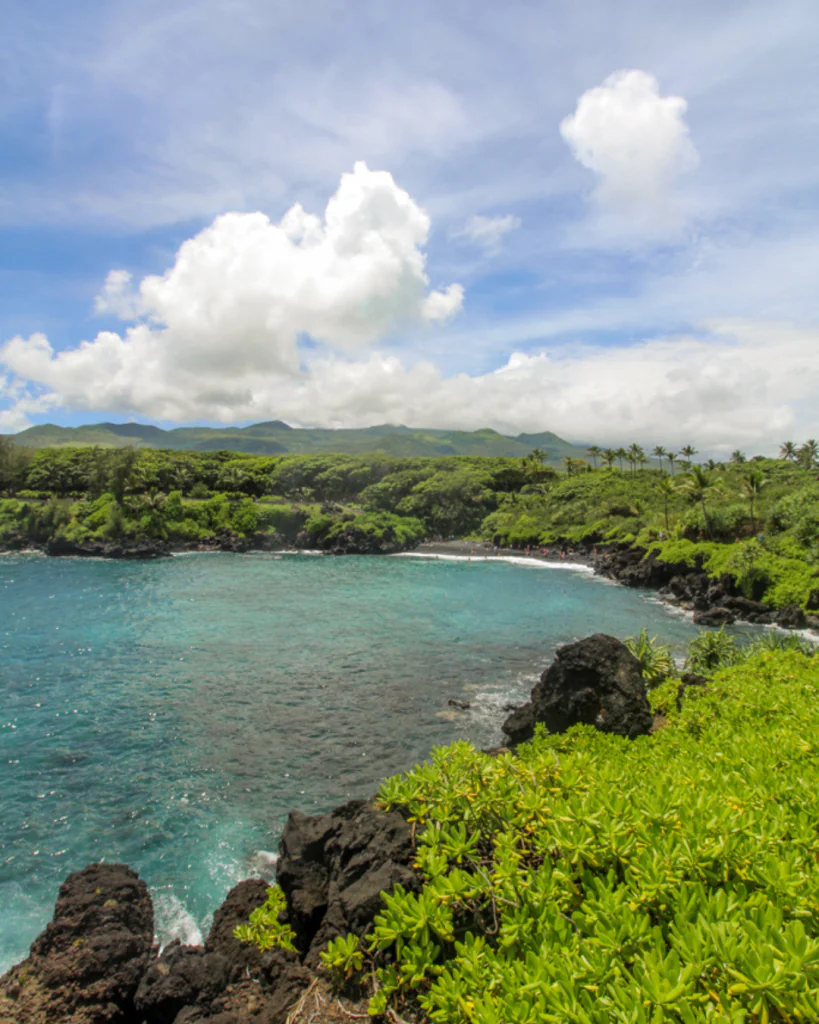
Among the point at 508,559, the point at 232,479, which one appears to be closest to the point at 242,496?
the point at 232,479

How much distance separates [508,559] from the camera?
7656 centimetres

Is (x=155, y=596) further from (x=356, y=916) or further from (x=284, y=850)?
(x=356, y=916)

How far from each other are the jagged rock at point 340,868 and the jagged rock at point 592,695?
30.3 ft

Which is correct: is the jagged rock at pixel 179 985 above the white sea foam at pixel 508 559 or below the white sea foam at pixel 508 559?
above

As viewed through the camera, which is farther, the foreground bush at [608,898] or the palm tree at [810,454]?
the palm tree at [810,454]

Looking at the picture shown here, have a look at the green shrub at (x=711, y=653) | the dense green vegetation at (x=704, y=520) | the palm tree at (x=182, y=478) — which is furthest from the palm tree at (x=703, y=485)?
the palm tree at (x=182, y=478)

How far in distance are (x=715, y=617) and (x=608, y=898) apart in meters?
41.1

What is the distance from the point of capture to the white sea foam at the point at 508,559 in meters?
68.8

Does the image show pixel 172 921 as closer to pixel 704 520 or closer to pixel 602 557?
pixel 704 520

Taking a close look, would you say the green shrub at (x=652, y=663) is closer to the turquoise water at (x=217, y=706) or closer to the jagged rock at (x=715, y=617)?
the turquoise water at (x=217, y=706)

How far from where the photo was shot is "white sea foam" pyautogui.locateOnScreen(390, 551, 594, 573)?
68.8 meters

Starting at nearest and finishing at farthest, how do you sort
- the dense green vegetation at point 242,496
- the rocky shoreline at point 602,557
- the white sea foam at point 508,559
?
the rocky shoreline at point 602,557 < the white sea foam at point 508,559 < the dense green vegetation at point 242,496

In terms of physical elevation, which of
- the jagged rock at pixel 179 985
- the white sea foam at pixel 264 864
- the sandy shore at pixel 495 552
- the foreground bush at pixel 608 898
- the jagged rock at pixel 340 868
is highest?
the foreground bush at pixel 608 898

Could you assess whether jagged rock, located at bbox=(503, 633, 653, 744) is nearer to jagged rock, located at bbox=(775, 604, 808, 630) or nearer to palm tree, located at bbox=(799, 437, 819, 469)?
jagged rock, located at bbox=(775, 604, 808, 630)
